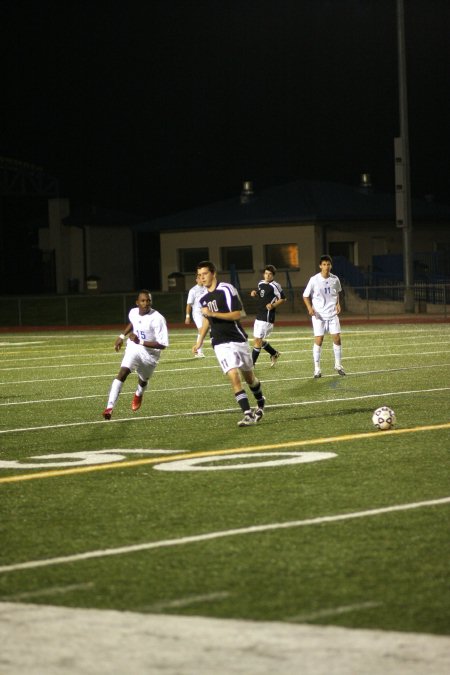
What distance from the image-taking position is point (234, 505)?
8.78 m

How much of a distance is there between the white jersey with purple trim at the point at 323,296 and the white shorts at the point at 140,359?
5602 millimetres

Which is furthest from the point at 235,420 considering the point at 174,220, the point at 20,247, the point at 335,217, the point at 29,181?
the point at 20,247

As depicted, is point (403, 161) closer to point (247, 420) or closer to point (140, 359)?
point (140, 359)

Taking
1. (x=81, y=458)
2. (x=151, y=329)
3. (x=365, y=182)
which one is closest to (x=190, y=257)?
(x=365, y=182)

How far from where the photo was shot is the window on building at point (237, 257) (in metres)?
57.2

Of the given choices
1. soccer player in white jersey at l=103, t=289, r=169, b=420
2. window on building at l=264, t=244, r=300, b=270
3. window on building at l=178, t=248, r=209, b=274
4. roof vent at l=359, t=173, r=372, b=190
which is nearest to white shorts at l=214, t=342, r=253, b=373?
soccer player in white jersey at l=103, t=289, r=169, b=420

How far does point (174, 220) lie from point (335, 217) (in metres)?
8.10

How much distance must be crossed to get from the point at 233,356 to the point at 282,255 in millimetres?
42797

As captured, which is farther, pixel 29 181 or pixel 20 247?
pixel 20 247

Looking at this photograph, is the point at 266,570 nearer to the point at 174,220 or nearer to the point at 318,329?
the point at 318,329

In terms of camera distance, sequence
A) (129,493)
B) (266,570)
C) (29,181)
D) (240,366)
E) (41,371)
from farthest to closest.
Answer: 1. (29,181)
2. (41,371)
3. (240,366)
4. (129,493)
5. (266,570)

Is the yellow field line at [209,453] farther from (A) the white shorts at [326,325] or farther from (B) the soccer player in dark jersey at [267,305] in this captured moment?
(B) the soccer player in dark jersey at [267,305]

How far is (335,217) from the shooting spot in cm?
5503

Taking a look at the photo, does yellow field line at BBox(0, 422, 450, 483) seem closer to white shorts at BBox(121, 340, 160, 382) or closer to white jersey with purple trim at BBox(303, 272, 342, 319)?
white shorts at BBox(121, 340, 160, 382)
